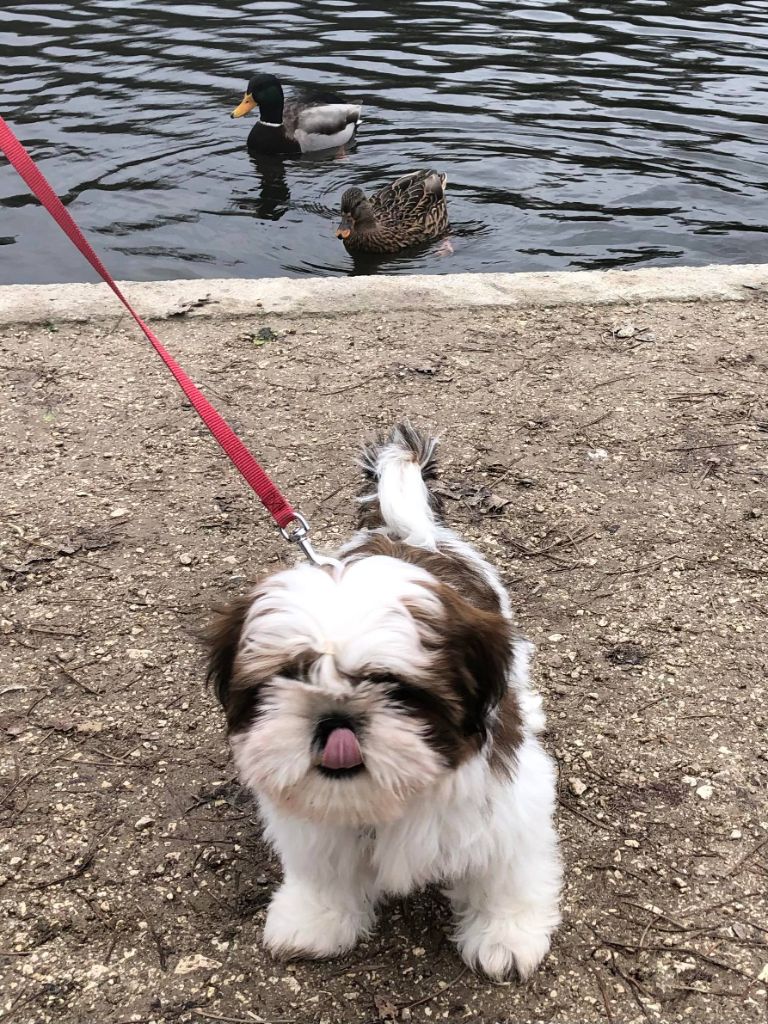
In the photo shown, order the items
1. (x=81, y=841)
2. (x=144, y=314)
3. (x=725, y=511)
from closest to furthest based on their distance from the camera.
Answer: (x=81, y=841) < (x=725, y=511) < (x=144, y=314)

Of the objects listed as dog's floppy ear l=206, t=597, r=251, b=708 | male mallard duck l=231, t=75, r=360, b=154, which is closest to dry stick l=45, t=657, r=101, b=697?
dog's floppy ear l=206, t=597, r=251, b=708

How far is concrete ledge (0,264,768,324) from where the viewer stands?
5.82 metres

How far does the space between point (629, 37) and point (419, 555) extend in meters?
14.5

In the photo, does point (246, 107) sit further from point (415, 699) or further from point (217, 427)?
point (415, 699)

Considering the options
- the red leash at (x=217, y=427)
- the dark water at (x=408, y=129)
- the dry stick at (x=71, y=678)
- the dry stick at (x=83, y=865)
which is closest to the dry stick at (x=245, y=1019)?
the dry stick at (x=83, y=865)

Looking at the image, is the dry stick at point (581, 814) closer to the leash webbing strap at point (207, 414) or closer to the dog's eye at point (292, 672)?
the leash webbing strap at point (207, 414)

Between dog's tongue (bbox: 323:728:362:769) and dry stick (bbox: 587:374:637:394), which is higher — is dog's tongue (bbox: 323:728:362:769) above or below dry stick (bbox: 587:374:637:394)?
above

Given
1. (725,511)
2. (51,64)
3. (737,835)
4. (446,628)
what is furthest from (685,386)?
(51,64)

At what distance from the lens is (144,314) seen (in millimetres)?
5758

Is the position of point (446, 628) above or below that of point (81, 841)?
above

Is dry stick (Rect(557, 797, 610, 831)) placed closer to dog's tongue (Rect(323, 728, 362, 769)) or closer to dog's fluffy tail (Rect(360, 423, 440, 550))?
dog's fluffy tail (Rect(360, 423, 440, 550))

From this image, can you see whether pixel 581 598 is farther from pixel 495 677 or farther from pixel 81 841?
pixel 81 841

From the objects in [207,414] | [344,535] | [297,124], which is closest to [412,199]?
[297,124]

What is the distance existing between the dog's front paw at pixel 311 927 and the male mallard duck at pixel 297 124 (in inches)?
386
